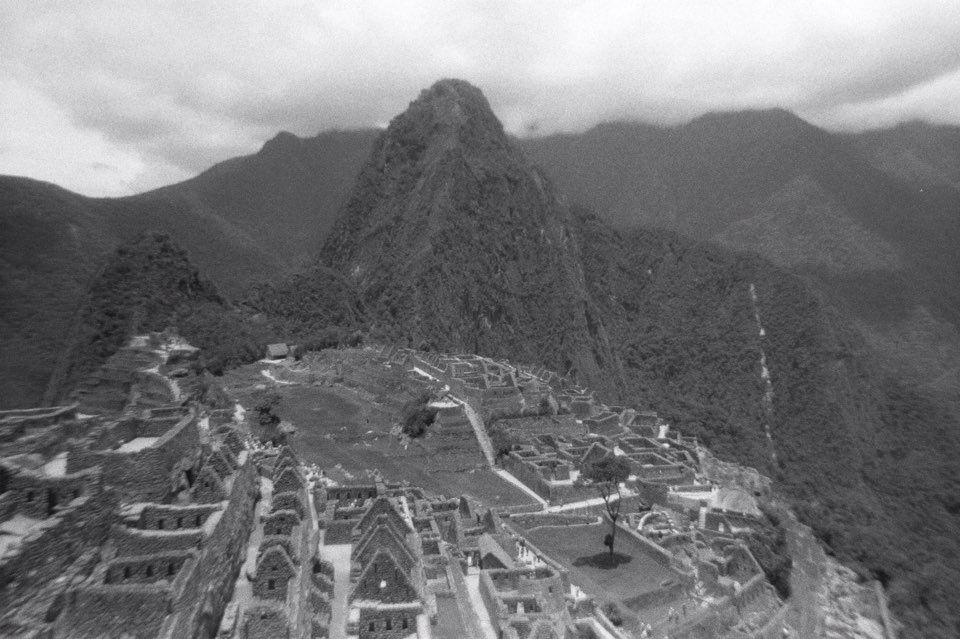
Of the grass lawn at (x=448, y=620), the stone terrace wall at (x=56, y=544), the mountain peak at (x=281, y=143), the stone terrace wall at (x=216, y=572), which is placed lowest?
the grass lawn at (x=448, y=620)

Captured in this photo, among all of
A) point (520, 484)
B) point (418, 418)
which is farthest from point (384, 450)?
point (520, 484)

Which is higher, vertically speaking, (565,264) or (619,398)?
(565,264)

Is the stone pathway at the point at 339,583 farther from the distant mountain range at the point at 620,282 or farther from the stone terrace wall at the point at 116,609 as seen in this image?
the distant mountain range at the point at 620,282

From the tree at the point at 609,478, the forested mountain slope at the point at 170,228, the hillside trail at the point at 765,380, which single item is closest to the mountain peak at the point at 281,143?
the forested mountain slope at the point at 170,228

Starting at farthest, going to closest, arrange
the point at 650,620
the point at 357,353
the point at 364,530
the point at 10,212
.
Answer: the point at 357,353
the point at 10,212
the point at 650,620
the point at 364,530

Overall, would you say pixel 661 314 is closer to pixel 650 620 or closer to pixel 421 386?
pixel 421 386

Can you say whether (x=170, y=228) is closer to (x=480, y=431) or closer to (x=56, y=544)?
(x=480, y=431)

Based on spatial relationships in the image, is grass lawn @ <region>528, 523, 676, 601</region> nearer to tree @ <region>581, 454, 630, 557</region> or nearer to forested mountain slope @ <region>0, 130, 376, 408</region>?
tree @ <region>581, 454, 630, 557</region>

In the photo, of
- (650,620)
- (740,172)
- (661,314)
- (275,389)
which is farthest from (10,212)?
(740,172)
